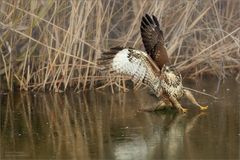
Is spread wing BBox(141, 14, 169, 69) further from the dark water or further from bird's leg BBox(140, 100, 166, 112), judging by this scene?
the dark water

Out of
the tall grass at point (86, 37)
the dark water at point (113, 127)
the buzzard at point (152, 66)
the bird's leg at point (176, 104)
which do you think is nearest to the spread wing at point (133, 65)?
the buzzard at point (152, 66)

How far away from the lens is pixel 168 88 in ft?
26.6

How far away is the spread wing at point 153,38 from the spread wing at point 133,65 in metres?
0.15

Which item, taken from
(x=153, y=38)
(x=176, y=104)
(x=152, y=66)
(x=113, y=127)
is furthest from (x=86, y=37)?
(x=113, y=127)

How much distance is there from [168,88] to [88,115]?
3.02 feet

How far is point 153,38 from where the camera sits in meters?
Result: 8.29

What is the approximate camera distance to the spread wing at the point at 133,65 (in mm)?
8055

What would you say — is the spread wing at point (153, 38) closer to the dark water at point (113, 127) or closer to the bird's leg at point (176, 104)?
the bird's leg at point (176, 104)

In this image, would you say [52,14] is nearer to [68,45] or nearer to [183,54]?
[68,45]

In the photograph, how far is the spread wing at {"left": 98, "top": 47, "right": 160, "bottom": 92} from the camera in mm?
8055

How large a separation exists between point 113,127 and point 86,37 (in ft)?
9.09

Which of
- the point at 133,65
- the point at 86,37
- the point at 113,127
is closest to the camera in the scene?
the point at 113,127

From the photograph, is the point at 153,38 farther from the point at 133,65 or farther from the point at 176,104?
the point at 176,104

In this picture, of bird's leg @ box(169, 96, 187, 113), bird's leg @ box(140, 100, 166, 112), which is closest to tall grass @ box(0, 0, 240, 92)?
bird's leg @ box(140, 100, 166, 112)
